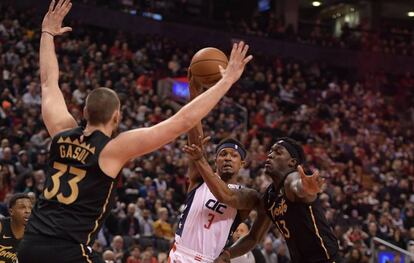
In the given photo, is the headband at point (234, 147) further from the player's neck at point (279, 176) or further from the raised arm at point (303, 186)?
the raised arm at point (303, 186)

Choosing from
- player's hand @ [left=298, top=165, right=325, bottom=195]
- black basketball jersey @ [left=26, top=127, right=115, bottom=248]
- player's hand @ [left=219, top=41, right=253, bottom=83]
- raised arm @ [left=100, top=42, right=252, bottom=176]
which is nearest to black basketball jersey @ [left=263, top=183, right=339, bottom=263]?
player's hand @ [left=298, top=165, right=325, bottom=195]

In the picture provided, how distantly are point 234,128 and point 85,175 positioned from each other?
14.8 metres

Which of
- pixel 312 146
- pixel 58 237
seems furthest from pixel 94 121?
pixel 312 146

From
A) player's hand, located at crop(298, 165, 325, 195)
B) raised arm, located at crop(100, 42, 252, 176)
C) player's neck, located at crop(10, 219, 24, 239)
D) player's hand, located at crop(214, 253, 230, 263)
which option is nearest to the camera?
raised arm, located at crop(100, 42, 252, 176)

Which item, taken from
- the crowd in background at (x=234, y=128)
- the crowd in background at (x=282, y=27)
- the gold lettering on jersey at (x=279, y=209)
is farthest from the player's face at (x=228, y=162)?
the crowd in background at (x=282, y=27)

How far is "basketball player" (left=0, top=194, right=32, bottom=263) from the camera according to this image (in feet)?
21.5

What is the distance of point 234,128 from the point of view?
748 inches

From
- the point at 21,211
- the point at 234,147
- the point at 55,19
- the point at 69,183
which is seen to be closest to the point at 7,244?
the point at 21,211

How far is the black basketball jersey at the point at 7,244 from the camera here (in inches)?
258

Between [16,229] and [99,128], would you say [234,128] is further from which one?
[99,128]

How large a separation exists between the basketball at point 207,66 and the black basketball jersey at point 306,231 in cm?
126

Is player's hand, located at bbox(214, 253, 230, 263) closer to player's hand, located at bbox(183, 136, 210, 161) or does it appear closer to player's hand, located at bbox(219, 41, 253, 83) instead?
player's hand, located at bbox(183, 136, 210, 161)

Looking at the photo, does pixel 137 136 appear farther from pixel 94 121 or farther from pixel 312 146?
pixel 312 146

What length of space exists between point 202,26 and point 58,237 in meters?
22.2
